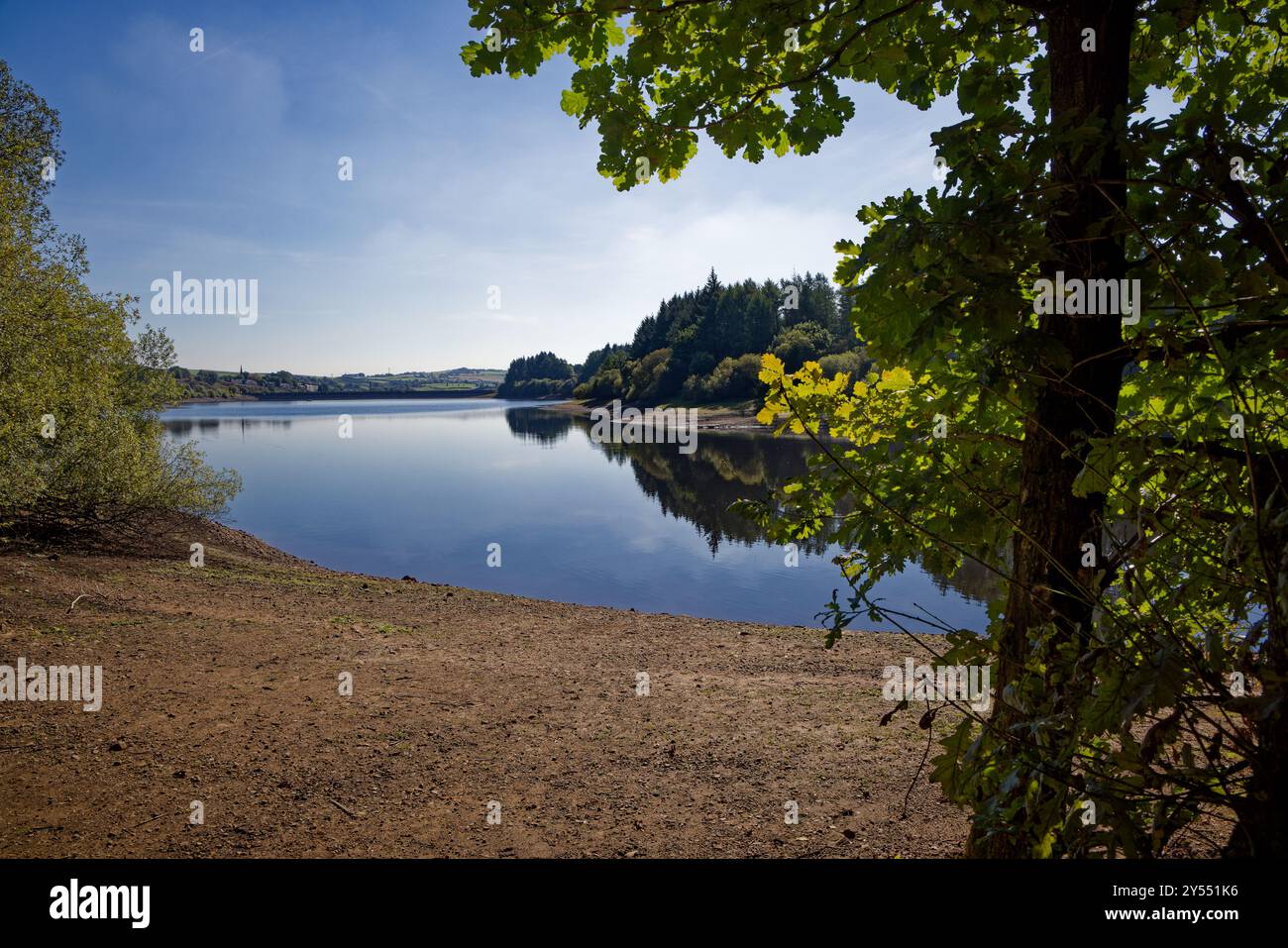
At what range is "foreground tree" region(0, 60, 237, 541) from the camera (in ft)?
45.3

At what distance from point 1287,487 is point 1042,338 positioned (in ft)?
2.44

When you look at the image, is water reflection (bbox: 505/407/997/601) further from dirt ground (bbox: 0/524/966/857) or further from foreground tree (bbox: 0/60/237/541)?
foreground tree (bbox: 0/60/237/541)

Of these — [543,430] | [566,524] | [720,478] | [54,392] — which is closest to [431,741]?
[54,392]

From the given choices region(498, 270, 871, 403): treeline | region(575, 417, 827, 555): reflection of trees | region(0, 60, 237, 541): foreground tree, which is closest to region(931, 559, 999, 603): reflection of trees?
region(575, 417, 827, 555): reflection of trees

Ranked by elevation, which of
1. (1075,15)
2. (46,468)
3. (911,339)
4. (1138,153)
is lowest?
(46,468)

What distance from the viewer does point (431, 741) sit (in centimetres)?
715

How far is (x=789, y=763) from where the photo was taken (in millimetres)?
6855

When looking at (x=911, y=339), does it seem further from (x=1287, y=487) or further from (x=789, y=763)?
(x=789, y=763)

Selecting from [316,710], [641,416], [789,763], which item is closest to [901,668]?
[789,763]

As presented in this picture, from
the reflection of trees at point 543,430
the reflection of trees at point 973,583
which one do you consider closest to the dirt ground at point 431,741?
the reflection of trees at point 973,583

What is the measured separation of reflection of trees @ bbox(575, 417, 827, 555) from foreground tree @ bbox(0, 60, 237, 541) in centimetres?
1609

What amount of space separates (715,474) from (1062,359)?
44495mm

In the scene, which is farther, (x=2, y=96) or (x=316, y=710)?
(x=2, y=96)

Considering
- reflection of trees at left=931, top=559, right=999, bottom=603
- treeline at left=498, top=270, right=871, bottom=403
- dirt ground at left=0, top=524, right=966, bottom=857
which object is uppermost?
treeline at left=498, top=270, right=871, bottom=403
